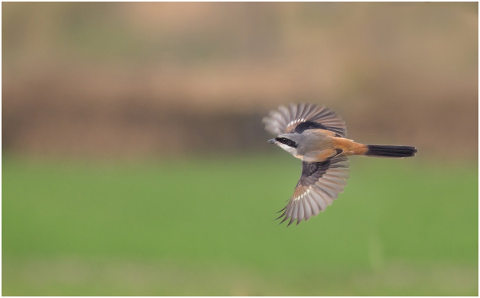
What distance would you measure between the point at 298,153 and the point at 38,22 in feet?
63.1

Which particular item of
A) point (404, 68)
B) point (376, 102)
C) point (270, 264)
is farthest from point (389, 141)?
point (270, 264)

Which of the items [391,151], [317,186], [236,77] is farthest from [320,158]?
[236,77]

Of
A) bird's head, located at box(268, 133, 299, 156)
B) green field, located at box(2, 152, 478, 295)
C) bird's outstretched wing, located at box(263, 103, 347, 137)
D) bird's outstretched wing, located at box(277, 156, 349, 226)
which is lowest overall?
bird's outstretched wing, located at box(277, 156, 349, 226)

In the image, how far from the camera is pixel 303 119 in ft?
8.05

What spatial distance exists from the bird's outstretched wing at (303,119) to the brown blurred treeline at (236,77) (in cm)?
1065

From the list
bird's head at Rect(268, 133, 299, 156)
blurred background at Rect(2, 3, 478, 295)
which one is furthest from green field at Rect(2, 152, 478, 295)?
bird's head at Rect(268, 133, 299, 156)

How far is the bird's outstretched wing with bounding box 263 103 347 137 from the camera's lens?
2.37 metres

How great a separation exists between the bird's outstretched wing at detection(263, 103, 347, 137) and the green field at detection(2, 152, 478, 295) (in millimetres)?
13629

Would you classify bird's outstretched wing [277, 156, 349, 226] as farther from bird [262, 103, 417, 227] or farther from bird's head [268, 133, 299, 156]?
bird's head [268, 133, 299, 156]

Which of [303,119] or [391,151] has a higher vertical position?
[303,119]

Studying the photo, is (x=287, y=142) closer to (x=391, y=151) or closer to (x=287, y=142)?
(x=287, y=142)

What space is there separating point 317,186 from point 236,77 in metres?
14.0

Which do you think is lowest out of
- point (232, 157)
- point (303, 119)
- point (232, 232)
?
point (303, 119)

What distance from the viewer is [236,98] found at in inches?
547
